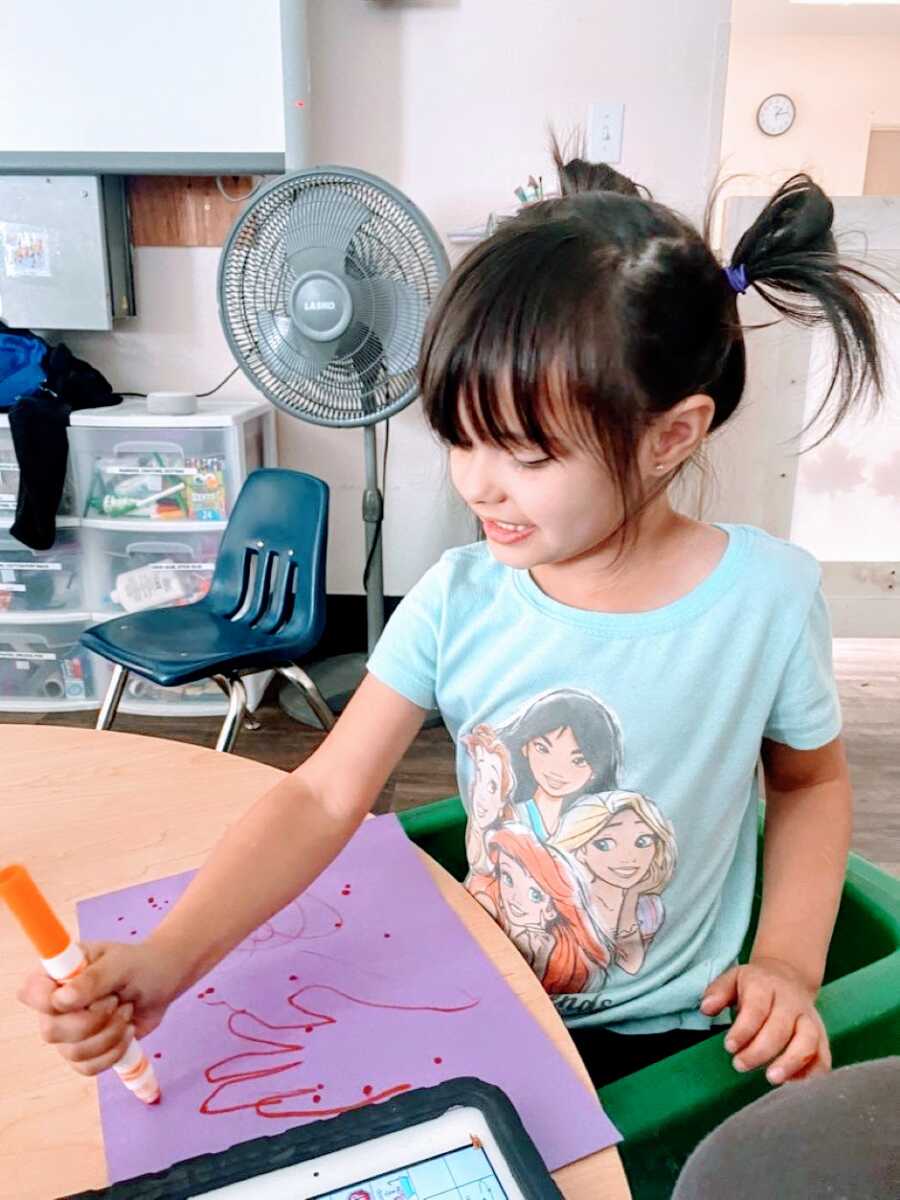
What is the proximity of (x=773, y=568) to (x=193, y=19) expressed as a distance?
205 centimetres

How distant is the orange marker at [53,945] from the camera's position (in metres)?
0.34

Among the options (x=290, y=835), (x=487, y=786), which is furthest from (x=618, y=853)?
(x=290, y=835)

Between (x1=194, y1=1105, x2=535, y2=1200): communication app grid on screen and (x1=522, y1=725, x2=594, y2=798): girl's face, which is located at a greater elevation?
(x1=522, y1=725, x2=594, y2=798): girl's face

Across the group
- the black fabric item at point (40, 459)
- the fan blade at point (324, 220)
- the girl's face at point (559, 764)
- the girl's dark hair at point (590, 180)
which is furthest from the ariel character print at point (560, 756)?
the black fabric item at point (40, 459)

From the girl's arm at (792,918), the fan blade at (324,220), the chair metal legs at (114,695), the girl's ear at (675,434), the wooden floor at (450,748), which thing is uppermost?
the fan blade at (324,220)

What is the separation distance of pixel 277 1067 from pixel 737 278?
0.57 meters

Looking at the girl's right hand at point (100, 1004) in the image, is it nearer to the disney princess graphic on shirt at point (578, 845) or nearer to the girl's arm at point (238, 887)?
the girl's arm at point (238, 887)

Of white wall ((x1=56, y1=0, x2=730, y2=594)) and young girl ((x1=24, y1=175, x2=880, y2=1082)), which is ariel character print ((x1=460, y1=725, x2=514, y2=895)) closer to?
young girl ((x1=24, y1=175, x2=880, y2=1082))

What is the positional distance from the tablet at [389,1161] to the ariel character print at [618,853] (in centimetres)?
26

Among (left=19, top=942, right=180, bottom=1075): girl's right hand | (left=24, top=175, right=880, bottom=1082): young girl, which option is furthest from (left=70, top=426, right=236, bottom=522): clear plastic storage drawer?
(left=19, top=942, right=180, bottom=1075): girl's right hand

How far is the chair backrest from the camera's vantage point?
5.44 ft

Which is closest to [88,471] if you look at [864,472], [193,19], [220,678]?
[220,678]

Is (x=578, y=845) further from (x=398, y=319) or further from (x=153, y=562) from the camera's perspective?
(x=153, y=562)

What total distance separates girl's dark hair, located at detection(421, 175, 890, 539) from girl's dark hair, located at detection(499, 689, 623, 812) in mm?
156
